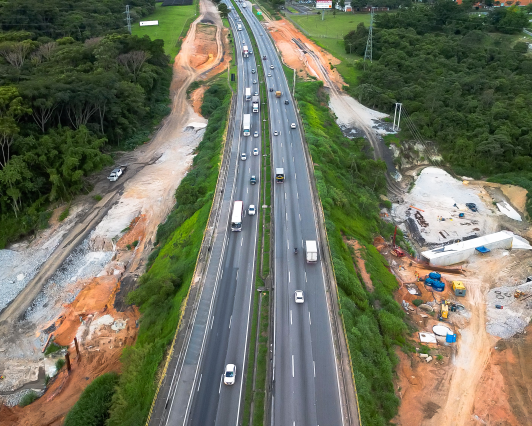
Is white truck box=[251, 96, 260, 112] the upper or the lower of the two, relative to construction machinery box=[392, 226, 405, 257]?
upper

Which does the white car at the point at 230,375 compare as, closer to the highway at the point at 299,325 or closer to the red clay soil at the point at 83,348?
the highway at the point at 299,325

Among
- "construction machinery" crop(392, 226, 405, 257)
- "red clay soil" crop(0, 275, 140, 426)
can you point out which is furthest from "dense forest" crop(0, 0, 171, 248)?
"construction machinery" crop(392, 226, 405, 257)

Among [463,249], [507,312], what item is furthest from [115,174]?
[507,312]

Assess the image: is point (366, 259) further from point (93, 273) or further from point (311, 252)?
point (93, 273)

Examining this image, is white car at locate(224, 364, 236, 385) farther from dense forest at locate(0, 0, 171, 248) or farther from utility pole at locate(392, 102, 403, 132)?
utility pole at locate(392, 102, 403, 132)

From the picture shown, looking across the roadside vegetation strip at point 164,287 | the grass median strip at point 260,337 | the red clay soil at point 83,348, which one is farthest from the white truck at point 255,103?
the red clay soil at point 83,348

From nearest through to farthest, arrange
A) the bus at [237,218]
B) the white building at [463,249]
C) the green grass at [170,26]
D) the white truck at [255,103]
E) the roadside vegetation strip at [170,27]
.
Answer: the bus at [237,218], the white building at [463,249], the white truck at [255,103], the roadside vegetation strip at [170,27], the green grass at [170,26]

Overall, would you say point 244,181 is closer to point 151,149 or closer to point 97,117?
point 151,149
